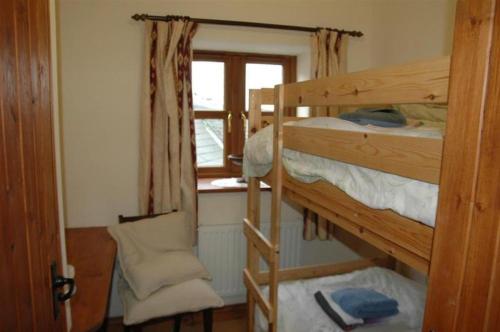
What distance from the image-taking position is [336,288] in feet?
6.95

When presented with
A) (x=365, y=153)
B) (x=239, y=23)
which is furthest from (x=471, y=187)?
(x=239, y=23)

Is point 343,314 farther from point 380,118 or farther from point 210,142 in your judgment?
point 210,142

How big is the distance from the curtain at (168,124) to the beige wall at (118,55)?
0.13 m

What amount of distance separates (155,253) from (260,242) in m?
0.71

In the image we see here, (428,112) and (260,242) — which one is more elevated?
(428,112)

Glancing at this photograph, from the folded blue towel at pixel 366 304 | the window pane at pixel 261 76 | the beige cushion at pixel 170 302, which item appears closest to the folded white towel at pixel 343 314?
the folded blue towel at pixel 366 304

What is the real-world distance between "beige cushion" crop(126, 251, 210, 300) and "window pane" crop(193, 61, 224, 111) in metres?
1.26

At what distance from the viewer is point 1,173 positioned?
0.65m

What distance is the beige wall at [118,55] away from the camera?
93.8 inches

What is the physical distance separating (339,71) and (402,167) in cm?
193

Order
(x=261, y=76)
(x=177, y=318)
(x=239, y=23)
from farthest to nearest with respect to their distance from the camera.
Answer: (x=261, y=76)
(x=239, y=23)
(x=177, y=318)

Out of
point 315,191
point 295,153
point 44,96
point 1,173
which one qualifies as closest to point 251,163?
point 295,153

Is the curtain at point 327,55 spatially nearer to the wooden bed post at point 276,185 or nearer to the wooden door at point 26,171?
the wooden bed post at point 276,185

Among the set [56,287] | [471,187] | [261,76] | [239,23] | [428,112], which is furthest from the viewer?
[261,76]
